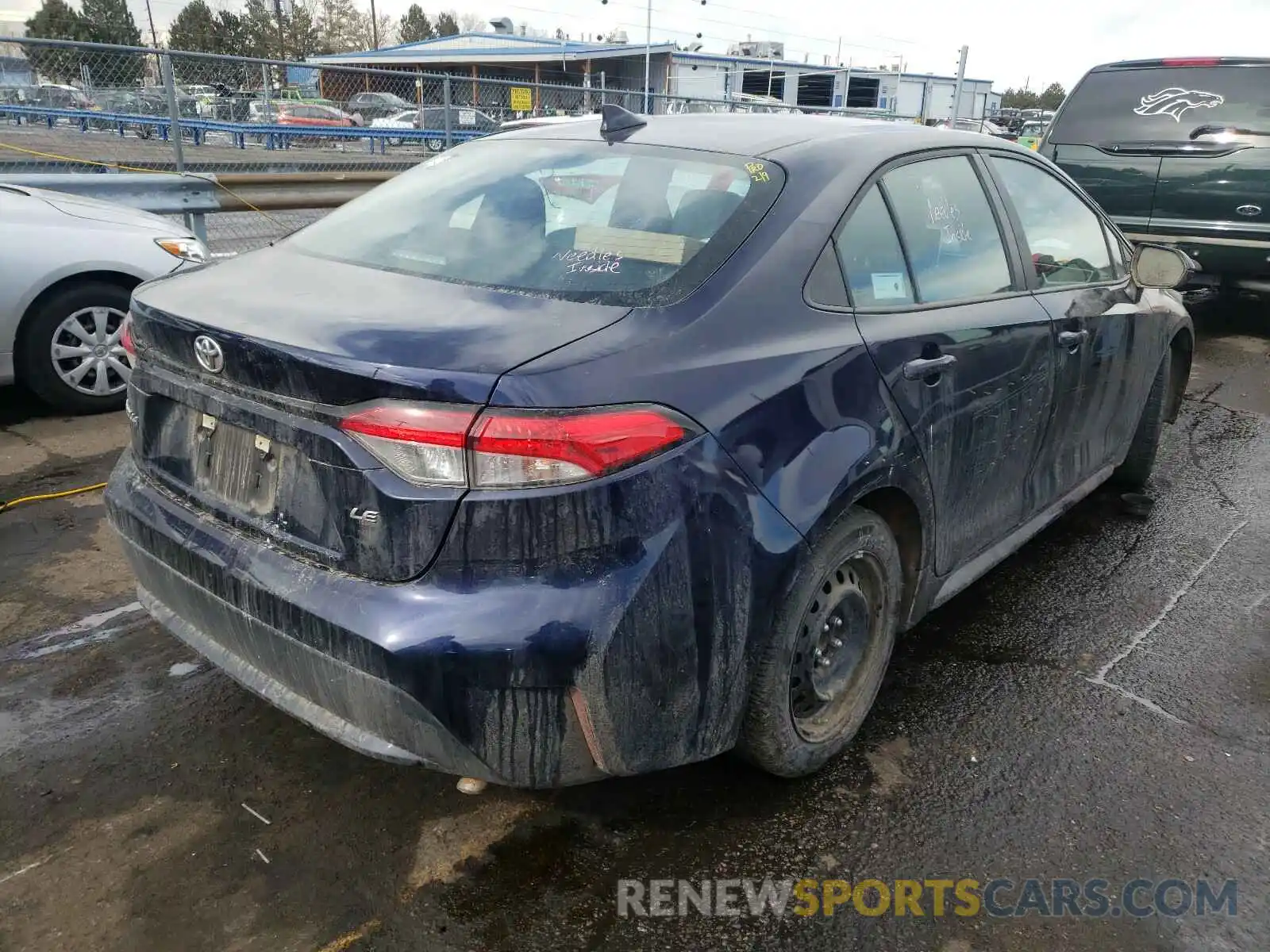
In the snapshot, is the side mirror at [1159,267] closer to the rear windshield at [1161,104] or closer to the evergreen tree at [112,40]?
the rear windshield at [1161,104]

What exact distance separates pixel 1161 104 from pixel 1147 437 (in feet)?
15.1

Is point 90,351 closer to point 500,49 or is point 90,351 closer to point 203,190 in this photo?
point 203,190

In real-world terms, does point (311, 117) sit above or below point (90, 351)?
above

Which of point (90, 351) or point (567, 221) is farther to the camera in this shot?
point (90, 351)

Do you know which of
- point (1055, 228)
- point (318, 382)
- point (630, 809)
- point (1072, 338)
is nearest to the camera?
point (318, 382)

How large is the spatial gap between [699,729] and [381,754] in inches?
27.1

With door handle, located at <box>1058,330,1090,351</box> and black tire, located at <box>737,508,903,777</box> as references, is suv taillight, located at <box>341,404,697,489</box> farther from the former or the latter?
door handle, located at <box>1058,330,1090,351</box>

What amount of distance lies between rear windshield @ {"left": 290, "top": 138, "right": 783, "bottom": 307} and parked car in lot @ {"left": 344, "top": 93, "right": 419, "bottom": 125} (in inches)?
408

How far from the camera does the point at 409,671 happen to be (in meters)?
1.88

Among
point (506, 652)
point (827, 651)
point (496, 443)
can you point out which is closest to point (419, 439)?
point (496, 443)

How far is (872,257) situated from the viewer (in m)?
2.59

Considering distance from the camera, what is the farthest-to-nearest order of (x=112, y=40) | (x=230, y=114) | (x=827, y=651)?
(x=112, y=40)
(x=230, y=114)
(x=827, y=651)

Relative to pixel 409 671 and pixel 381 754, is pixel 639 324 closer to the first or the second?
pixel 409 671

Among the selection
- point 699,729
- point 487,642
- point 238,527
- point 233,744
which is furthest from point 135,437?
point 699,729
